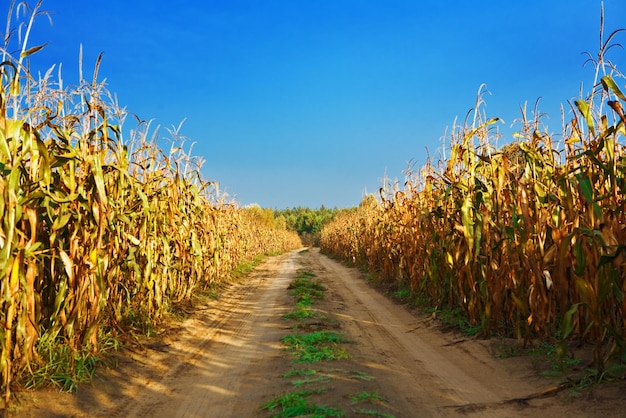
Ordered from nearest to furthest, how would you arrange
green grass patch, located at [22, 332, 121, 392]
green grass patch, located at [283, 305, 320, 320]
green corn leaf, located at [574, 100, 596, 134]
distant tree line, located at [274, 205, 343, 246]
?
1. green grass patch, located at [22, 332, 121, 392]
2. green corn leaf, located at [574, 100, 596, 134]
3. green grass patch, located at [283, 305, 320, 320]
4. distant tree line, located at [274, 205, 343, 246]

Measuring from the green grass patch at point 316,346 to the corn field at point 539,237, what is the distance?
2.23 meters

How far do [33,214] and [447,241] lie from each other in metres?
6.26

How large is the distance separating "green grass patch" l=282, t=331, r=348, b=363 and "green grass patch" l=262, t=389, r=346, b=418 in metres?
1.29

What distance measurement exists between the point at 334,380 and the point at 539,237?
318 centimetres

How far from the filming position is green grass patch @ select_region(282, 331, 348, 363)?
5800 mm

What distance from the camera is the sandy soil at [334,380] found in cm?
421

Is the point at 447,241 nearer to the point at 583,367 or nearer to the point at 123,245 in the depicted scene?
the point at 583,367

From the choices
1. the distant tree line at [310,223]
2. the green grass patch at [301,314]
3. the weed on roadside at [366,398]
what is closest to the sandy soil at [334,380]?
the weed on roadside at [366,398]

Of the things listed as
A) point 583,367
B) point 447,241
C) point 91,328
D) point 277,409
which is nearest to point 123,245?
point 91,328

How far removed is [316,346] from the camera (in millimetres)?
6449

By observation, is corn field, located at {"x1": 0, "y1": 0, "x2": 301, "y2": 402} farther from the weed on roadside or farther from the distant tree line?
the distant tree line

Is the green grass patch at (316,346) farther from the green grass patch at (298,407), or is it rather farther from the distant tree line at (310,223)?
the distant tree line at (310,223)

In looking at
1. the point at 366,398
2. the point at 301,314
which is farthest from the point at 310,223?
the point at 366,398

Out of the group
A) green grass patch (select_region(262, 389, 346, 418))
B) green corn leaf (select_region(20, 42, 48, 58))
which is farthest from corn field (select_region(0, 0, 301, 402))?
green grass patch (select_region(262, 389, 346, 418))
